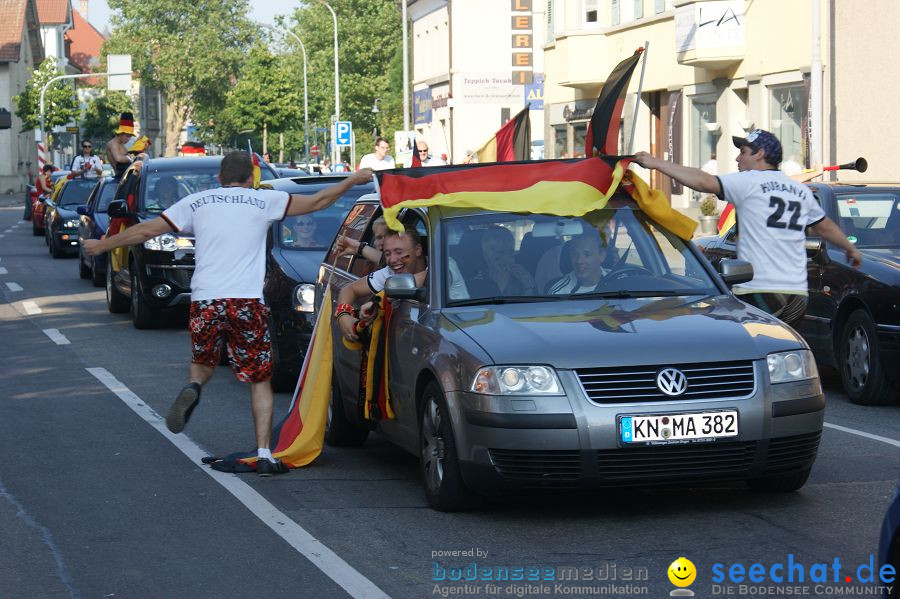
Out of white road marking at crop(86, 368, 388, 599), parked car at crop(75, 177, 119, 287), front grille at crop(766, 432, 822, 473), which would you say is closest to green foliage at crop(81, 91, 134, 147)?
parked car at crop(75, 177, 119, 287)

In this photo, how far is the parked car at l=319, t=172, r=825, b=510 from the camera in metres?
7.09

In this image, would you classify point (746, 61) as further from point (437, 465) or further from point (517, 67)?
point (437, 465)

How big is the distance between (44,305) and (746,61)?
54.7ft

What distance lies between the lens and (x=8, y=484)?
8570 millimetres

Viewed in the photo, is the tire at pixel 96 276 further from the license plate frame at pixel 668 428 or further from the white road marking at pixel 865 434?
the license plate frame at pixel 668 428

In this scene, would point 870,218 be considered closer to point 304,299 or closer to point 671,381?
Result: point 304,299

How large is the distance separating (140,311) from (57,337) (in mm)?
985

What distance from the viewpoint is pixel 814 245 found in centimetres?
1153

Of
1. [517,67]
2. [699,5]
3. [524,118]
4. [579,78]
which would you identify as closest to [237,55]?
[517,67]

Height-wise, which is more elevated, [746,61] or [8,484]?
[746,61]

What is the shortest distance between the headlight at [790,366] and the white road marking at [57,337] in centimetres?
1055

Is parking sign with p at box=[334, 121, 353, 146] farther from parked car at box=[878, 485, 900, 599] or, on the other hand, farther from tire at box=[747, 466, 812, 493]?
parked car at box=[878, 485, 900, 599]

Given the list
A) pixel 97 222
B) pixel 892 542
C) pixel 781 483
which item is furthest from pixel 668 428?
pixel 97 222

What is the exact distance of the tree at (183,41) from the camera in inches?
4781
